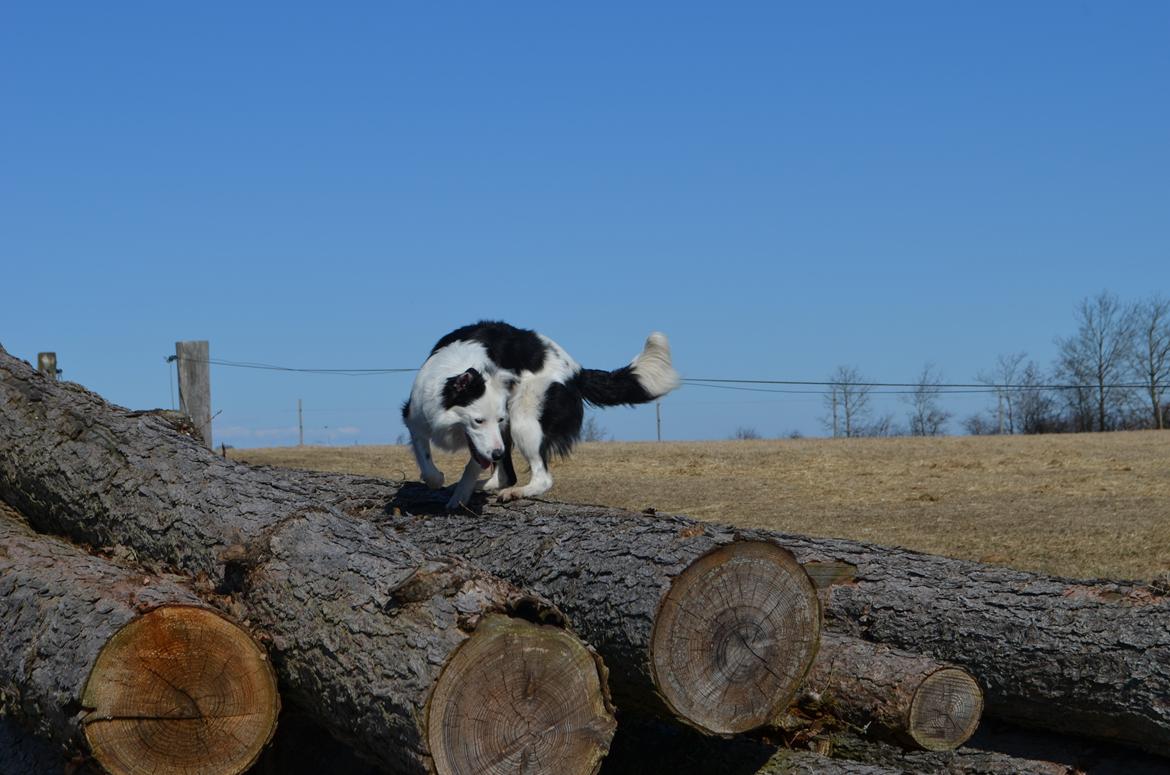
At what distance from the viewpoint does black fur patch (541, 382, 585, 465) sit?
9594mm

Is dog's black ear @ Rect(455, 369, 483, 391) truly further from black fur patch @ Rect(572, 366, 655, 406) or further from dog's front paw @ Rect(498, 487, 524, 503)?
black fur patch @ Rect(572, 366, 655, 406)

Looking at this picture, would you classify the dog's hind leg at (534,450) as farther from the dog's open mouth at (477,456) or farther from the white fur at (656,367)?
the white fur at (656,367)

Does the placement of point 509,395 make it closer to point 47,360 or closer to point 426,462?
point 426,462

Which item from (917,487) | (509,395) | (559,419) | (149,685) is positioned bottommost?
(917,487)

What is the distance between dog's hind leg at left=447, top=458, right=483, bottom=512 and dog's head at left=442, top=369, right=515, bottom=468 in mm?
129

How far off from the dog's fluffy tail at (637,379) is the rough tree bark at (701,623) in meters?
4.78

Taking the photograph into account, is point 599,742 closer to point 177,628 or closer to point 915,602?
point 177,628

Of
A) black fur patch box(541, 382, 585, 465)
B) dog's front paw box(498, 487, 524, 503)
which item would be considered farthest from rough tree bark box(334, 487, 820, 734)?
black fur patch box(541, 382, 585, 465)

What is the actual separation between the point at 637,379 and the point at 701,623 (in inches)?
213

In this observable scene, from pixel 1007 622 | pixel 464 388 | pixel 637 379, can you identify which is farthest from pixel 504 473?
pixel 1007 622

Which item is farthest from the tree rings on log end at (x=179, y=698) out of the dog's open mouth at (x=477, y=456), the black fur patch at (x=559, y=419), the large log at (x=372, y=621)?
the black fur patch at (x=559, y=419)

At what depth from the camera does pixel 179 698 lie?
448cm

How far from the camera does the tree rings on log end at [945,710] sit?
211 inches

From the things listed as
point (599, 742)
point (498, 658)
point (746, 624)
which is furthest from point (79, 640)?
point (746, 624)
